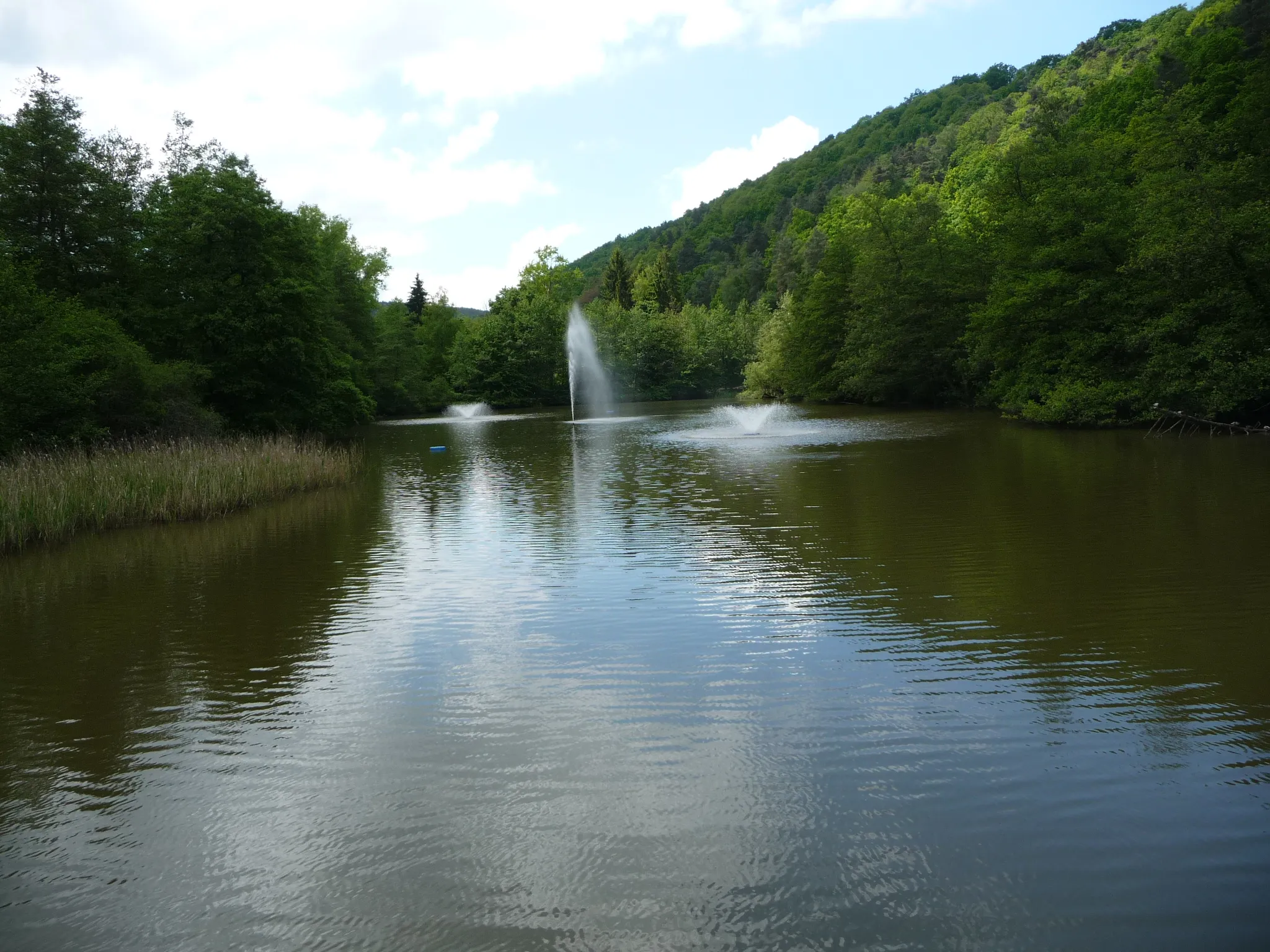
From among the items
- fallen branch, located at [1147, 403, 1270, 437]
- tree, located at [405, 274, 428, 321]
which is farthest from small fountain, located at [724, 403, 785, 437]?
tree, located at [405, 274, 428, 321]

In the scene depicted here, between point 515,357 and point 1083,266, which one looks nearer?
point 1083,266

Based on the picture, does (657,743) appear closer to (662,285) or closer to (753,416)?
(753,416)

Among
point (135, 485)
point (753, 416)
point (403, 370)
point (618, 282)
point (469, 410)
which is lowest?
point (753, 416)

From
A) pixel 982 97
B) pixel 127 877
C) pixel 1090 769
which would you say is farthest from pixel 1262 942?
pixel 982 97

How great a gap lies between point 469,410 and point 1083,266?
47.8m

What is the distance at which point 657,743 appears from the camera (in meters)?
5.70

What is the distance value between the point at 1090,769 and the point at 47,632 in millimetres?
9345

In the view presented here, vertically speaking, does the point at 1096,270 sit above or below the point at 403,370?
above

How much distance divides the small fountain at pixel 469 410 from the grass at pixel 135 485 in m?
42.4

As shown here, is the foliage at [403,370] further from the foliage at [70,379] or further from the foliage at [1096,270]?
the foliage at [70,379]

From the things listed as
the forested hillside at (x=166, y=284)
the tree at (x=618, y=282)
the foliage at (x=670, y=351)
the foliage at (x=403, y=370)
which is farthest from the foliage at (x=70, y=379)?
the tree at (x=618, y=282)

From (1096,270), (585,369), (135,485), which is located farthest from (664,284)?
(135,485)

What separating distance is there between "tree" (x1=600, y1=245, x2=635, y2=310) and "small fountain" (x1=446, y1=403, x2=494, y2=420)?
2013 inches

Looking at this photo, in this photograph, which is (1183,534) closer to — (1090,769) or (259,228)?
(1090,769)
